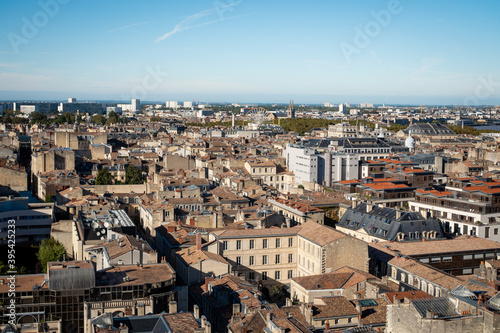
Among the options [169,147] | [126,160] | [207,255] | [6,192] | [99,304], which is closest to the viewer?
[99,304]

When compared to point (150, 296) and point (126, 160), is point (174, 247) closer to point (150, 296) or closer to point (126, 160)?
point (150, 296)

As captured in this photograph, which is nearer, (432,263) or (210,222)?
(432,263)

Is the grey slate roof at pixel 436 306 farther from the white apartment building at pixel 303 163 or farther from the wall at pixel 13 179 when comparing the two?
the wall at pixel 13 179

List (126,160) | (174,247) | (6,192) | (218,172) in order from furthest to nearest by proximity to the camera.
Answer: (126,160) → (218,172) → (6,192) → (174,247)

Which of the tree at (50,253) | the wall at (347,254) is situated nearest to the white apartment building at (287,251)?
the wall at (347,254)

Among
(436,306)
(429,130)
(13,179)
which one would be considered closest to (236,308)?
(436,306)

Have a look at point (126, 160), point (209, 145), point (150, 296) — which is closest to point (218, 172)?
point (126, 160)
